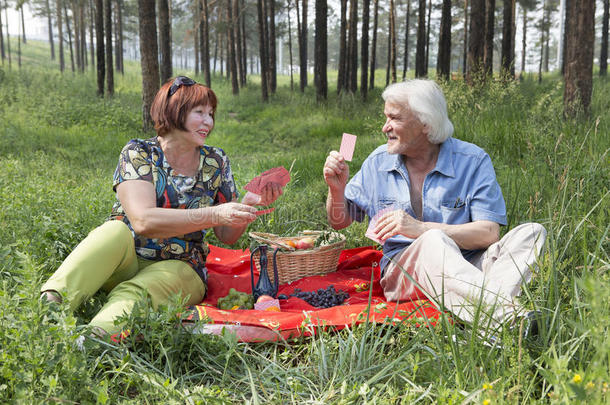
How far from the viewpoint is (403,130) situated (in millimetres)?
2924

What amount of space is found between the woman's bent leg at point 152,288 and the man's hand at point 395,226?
104 cm

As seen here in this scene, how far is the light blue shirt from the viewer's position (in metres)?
2.88

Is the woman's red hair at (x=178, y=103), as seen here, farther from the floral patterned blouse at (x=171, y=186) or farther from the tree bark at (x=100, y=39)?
the tree bark at (x=100, y=39)

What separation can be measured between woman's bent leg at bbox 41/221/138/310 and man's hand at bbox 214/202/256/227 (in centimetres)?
49

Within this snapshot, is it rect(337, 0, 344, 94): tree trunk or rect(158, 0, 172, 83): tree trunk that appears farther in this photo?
rect(337, 0, 344, 94): tree trunk

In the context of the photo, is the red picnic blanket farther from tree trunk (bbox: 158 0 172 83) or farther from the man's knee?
tree trunk (bbox: 158 0 172 83)

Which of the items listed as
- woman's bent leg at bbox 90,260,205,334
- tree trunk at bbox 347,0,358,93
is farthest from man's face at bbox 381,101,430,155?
tree trunk at bbox 347,0,358,93

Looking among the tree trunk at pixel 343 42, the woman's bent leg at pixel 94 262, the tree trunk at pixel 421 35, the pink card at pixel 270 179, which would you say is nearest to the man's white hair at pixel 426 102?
the pink card at pixel 270 179

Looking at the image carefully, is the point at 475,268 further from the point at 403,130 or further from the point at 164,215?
the point at 164,215

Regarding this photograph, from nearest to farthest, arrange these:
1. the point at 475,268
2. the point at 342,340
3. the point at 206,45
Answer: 1. the point at 342,340
2. the point at 475,268
3. the point at 206,45

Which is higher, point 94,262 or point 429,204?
point 429,204

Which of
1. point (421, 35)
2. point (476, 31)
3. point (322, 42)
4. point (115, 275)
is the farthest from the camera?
point (421, 35)

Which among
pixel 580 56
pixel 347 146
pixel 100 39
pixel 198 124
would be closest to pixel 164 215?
pixel 198 124

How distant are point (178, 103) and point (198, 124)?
0.16m
